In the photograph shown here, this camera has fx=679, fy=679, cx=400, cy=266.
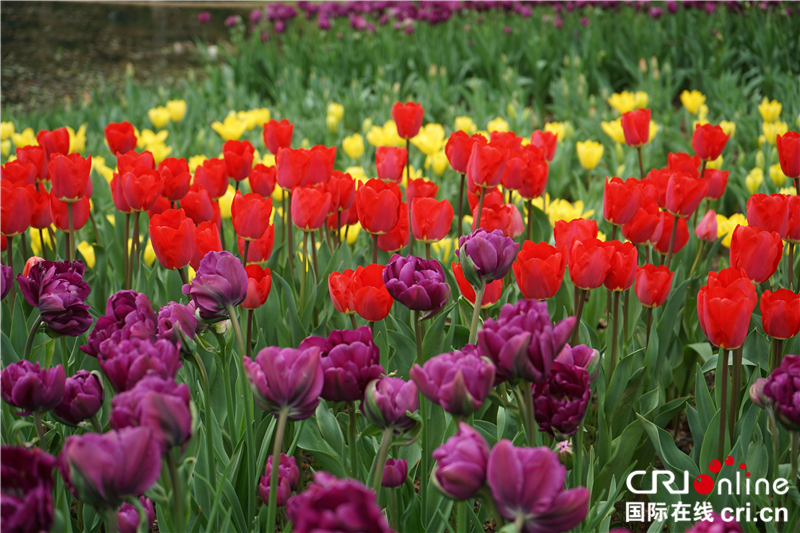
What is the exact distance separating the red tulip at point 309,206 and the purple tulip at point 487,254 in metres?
0.57

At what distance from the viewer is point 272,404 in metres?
0.86

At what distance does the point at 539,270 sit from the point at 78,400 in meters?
0.78

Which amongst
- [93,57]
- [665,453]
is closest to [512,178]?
[665,453]

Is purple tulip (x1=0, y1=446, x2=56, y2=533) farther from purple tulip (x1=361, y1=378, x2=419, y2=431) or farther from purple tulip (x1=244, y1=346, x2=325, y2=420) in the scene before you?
purple tulip (x1=361, y1=378, x2=419, y2=431)

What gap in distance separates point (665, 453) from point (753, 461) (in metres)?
0.16

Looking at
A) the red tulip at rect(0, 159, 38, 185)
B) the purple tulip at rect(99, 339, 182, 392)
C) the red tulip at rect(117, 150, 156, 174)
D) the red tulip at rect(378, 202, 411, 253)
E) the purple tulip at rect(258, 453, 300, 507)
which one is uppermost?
the red tulip at rect(117, 150, 156, 174)

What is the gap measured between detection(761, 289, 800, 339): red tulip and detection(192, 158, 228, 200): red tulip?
4.56 feet

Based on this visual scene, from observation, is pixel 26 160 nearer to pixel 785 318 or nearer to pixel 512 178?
pixel 512 178

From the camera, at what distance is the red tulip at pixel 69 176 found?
1.70 m

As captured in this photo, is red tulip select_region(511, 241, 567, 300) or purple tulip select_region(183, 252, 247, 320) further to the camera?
red tulip select_region(511, 241, 567, 300)

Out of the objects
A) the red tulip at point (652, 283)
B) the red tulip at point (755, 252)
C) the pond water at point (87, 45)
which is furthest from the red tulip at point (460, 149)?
the pond water at point (87, 45)

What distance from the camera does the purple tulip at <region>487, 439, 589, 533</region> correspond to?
667mm

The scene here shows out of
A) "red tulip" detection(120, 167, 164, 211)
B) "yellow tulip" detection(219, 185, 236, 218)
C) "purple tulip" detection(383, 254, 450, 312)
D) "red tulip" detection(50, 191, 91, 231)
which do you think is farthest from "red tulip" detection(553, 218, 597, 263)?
"red tulip" detection(50, 191, 91, 231)

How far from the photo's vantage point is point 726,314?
1147mm
